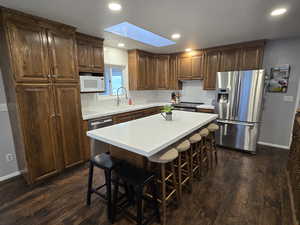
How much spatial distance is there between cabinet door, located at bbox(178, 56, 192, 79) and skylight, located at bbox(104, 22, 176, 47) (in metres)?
0.91

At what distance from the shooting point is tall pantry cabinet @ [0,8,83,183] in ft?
6.57

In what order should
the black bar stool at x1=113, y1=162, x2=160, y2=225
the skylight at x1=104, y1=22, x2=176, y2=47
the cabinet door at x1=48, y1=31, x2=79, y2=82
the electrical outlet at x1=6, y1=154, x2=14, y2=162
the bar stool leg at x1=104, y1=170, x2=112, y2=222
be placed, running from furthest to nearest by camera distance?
the skylight at x1=104, y1=22, x2=176, y2=47, the electrical outlet at x1=6, y1=154, x2=14, y2=162, the cabinet door at x1=48, y1=31, x2=79, y2=82, the bar stool leg at x1=104, y1=170, x2=112, y2=222, the black bar stool at x1=113, y1=162, x2=160, y2=225

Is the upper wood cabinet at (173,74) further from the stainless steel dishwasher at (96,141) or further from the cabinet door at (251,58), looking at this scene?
the stainless steel dishwasher at (96,141)

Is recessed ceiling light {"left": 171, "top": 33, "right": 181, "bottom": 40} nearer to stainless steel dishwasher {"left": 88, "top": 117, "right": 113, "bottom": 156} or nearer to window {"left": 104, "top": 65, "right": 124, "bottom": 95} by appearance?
window {"left": 104, "top": 65, "right": 124, "bottom": 95}

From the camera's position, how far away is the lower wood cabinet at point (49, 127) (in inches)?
83.9

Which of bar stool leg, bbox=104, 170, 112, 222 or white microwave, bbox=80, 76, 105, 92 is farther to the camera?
white microwave, bbox=80, 76, 105, 92

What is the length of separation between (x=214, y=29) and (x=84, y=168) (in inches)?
132

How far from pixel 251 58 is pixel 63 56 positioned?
375cm

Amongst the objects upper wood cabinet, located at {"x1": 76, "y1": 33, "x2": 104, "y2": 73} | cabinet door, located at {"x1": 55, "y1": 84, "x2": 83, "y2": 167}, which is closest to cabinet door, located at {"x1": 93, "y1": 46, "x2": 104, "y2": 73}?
upper wood cabinet, located at {"x1": 76, "y1": 33, "x2": 104, "y2": 73}

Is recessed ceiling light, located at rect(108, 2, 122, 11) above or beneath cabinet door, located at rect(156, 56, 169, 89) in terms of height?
above

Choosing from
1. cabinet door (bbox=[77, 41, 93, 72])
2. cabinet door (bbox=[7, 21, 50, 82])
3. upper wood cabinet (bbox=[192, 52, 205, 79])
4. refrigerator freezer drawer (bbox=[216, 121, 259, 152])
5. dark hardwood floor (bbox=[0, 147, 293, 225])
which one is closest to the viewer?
dark hardwood floor (bbox=[0, 147, 293, 225])

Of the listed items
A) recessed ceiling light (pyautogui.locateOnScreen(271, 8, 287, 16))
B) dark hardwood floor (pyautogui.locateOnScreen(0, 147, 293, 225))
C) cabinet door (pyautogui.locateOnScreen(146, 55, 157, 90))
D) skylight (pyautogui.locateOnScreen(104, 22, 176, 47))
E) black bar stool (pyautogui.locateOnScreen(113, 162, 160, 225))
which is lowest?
dark hardwood floor (pyautogui.locateOnScreen(0, 147, 293, 225))

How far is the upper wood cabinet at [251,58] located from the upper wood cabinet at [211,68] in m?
0.52

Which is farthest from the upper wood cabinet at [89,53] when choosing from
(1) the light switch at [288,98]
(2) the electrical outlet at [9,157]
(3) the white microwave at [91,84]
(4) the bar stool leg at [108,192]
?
(1) the light switch at [288,98]
